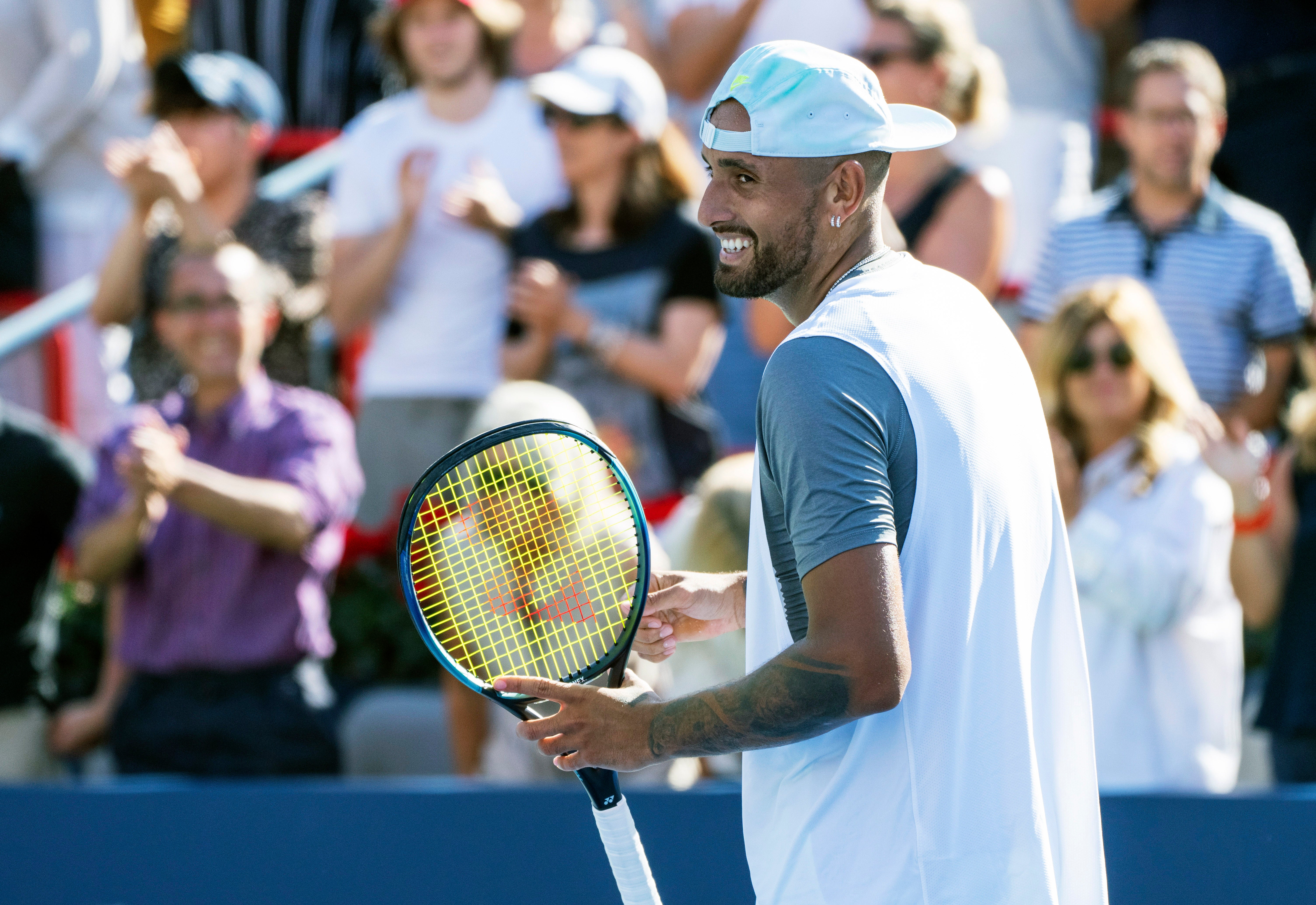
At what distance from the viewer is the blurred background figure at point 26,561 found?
4684 millimetres

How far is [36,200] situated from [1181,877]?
4.75m

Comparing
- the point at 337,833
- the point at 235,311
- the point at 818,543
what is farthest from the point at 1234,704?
the point at 235,311

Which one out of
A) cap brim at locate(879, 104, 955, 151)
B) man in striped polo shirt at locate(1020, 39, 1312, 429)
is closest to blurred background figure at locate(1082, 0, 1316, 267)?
man in striped polo shirt at locate(1020, 39, 1312, 429)

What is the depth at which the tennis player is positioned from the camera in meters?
1.78

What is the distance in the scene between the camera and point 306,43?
21.4 ft

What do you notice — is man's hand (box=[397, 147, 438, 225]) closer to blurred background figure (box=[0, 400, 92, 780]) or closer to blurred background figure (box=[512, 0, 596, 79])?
blurred background figure (box=[512, 0, 596, 79])

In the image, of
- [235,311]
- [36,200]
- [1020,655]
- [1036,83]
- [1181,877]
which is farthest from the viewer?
[36,200]

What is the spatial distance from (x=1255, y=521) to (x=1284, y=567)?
6.6 inches

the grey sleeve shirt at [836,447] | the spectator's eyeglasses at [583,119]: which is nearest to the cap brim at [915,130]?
the grey sleeve shirt at [836,447]

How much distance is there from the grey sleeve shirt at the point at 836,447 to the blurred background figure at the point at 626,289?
2.82 meters

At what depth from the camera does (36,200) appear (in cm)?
616

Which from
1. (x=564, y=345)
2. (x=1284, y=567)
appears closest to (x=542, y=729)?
(x=1284, y=567)

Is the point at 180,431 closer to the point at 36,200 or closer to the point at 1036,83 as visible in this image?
the point at 36,200

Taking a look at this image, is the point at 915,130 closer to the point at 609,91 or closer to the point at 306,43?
the point at 609,91
